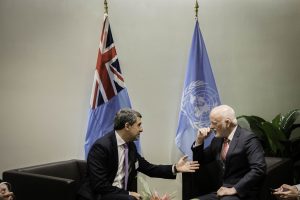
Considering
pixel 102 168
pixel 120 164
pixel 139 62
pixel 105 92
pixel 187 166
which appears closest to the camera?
pixel 102 168

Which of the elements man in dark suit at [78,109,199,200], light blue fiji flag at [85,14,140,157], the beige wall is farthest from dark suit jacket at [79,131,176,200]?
the beige wall

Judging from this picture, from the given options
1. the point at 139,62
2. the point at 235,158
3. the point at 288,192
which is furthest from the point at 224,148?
the point at 139,62

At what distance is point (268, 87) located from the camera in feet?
16.4

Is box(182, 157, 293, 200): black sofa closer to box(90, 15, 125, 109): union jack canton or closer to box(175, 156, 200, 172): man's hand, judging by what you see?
box(175, 156, 200, 172): man's hand

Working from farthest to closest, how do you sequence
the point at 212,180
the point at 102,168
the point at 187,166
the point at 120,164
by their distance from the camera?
the point at 212,180
the point at 187,166
the point at 120,164
the point at 102,168

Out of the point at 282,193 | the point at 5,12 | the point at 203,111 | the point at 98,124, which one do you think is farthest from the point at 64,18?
the point at 282,193

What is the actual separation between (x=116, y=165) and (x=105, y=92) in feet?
4.04

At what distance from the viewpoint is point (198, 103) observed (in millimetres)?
4426

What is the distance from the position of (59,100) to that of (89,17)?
97cm

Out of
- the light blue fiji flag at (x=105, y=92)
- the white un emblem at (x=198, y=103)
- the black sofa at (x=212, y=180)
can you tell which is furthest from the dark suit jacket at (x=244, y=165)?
the light blue fiji flag at (x=105, y=92)

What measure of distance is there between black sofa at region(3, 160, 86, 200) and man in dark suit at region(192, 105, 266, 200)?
1.09m

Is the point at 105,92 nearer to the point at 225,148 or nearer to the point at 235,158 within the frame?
the point at 225,148

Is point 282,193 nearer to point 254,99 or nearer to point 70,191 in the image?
point 70,191

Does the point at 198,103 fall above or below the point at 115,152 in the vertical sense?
above
